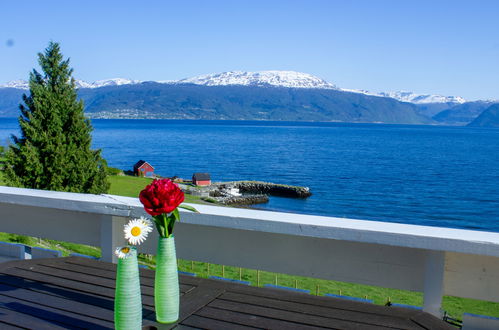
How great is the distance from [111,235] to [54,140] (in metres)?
20.9

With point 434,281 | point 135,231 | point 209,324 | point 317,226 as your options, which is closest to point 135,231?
point 135,231

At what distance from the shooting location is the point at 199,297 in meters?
1.76

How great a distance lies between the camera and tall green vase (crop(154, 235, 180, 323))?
1.48 meters

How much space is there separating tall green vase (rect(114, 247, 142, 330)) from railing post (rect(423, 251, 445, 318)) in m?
1.19

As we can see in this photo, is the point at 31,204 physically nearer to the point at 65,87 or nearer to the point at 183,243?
the point at 183,243

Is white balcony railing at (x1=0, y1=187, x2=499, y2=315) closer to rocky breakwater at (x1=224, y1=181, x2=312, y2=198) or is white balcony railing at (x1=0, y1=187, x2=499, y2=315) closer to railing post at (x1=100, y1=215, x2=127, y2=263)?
railing post at (x1=100, y1=215, x2=127, y2=263)

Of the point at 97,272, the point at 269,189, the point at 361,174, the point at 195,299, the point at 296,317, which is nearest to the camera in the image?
the point at 296,317

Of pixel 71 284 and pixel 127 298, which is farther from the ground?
pixel 127 298

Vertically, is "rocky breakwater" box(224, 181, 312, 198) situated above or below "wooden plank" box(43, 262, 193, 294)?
below

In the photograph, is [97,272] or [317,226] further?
[97,272]

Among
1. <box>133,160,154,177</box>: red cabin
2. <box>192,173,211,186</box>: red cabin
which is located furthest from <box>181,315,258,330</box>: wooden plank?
<box>133,160,154,177</box>: red cabin

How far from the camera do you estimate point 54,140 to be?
2128cm

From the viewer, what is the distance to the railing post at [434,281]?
182 centimetres

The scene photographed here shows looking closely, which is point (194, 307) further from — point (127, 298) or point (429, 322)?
point (429, 322)
